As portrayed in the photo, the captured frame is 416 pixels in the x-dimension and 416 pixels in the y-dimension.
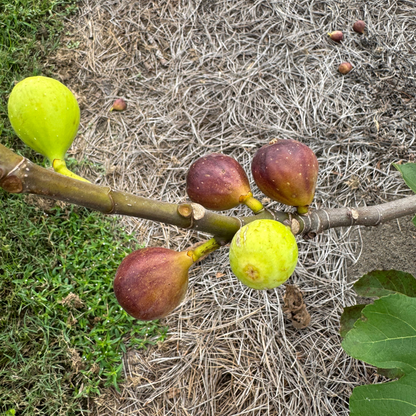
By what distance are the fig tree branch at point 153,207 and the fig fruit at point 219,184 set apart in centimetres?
9

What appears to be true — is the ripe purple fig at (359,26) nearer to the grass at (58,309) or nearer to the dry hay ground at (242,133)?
the dry hay ground at (242,133)

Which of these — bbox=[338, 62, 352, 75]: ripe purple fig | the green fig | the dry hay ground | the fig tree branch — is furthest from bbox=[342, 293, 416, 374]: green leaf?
bbox=[338, 62, 352, 75]: ripe purple fig

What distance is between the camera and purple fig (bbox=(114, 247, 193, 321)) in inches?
48.1

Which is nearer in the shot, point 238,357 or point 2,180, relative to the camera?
point 2,180

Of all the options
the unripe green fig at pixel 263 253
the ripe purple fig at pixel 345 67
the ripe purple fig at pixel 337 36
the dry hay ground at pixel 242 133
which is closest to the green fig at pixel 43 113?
the unripe green fig at pixel 263 253

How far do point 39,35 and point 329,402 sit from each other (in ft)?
12.3

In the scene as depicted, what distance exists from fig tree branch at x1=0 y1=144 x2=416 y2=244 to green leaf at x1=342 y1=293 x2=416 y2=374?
32cm

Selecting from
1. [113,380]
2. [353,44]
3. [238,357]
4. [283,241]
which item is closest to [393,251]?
[238,357]

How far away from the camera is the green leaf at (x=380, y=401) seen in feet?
3.88

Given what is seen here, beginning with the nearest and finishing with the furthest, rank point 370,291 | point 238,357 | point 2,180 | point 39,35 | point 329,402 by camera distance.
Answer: point 2,180, point 370,291, point 329,402, point 238,357, point 39,35

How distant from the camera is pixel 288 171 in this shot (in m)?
1.28

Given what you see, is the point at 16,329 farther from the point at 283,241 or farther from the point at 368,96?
the point at 368,96

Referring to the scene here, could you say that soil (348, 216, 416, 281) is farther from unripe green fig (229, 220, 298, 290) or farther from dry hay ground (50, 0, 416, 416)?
unripe green fig (229, 220, 298, 290)

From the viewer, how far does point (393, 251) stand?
2.62 metres
